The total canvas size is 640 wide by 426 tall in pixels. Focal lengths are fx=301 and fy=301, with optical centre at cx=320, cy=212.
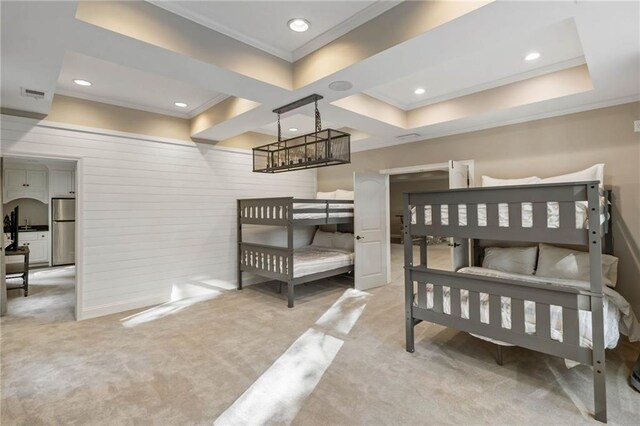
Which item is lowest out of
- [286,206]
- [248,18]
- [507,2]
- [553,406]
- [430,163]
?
[553,406]

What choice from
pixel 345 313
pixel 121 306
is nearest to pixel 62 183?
pixel 121 306

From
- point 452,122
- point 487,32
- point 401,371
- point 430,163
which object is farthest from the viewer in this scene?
point 430,163

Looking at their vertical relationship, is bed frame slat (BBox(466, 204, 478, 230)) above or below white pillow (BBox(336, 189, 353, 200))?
below

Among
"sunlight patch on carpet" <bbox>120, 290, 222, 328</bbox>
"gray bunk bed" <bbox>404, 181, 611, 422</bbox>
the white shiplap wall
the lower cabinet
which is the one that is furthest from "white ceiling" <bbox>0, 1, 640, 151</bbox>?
the lower cabinet

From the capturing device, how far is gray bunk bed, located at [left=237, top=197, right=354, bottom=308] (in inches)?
172

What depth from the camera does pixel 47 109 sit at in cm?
347

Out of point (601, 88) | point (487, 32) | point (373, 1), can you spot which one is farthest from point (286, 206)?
point (601, 88)

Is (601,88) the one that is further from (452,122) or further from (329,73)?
(329,73)

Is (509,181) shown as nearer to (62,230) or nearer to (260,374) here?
(260,374)

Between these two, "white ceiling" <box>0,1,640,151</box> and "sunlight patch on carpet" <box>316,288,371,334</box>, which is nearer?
"white ceiling" <box>0,1,640,151</box>

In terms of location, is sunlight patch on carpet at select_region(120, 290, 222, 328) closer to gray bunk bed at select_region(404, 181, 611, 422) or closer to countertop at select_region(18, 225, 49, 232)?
gray bunk bed at select_region(404, 181, 611, 422)

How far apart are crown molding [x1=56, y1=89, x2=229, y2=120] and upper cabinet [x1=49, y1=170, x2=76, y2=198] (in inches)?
164

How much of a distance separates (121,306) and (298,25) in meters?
4.14

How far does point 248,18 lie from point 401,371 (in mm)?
3058
